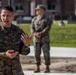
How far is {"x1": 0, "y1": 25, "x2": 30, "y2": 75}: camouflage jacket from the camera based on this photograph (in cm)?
545

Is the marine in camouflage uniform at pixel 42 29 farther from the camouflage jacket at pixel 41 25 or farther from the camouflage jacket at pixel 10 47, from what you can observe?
the camouflage jacket at pixel 10 47

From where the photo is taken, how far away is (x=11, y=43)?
17.9 ft

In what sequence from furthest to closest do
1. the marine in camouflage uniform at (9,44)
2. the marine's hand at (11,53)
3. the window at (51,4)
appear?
the window at (51,4) < the marine in camouflage uniform at (9,44) < the marine's hand at (11,53)

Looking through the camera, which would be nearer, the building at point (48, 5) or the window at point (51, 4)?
the building at point (48, 5)

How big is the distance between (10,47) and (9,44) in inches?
1.7

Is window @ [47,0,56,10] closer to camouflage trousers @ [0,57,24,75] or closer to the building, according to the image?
the building

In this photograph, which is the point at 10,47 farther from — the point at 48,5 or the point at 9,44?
the point at 48,5

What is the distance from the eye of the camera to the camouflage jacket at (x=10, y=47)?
5449 millimetres

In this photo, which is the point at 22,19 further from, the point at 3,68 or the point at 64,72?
the point at 3,68

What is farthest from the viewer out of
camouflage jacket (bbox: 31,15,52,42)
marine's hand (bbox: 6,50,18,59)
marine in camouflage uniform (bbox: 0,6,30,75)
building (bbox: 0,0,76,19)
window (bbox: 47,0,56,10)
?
window (bbox: 47,0,56,10)

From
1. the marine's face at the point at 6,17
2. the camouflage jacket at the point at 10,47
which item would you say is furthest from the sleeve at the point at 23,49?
the marine's face at the point at 6,17

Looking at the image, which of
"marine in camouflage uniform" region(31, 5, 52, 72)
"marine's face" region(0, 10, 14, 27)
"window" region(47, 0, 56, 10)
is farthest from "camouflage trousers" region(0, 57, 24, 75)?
"window" region(47, 0, 56, 10)

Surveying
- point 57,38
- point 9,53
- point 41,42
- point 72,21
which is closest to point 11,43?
point 9,53

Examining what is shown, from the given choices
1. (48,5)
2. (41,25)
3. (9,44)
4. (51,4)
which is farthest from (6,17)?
(48,5)
